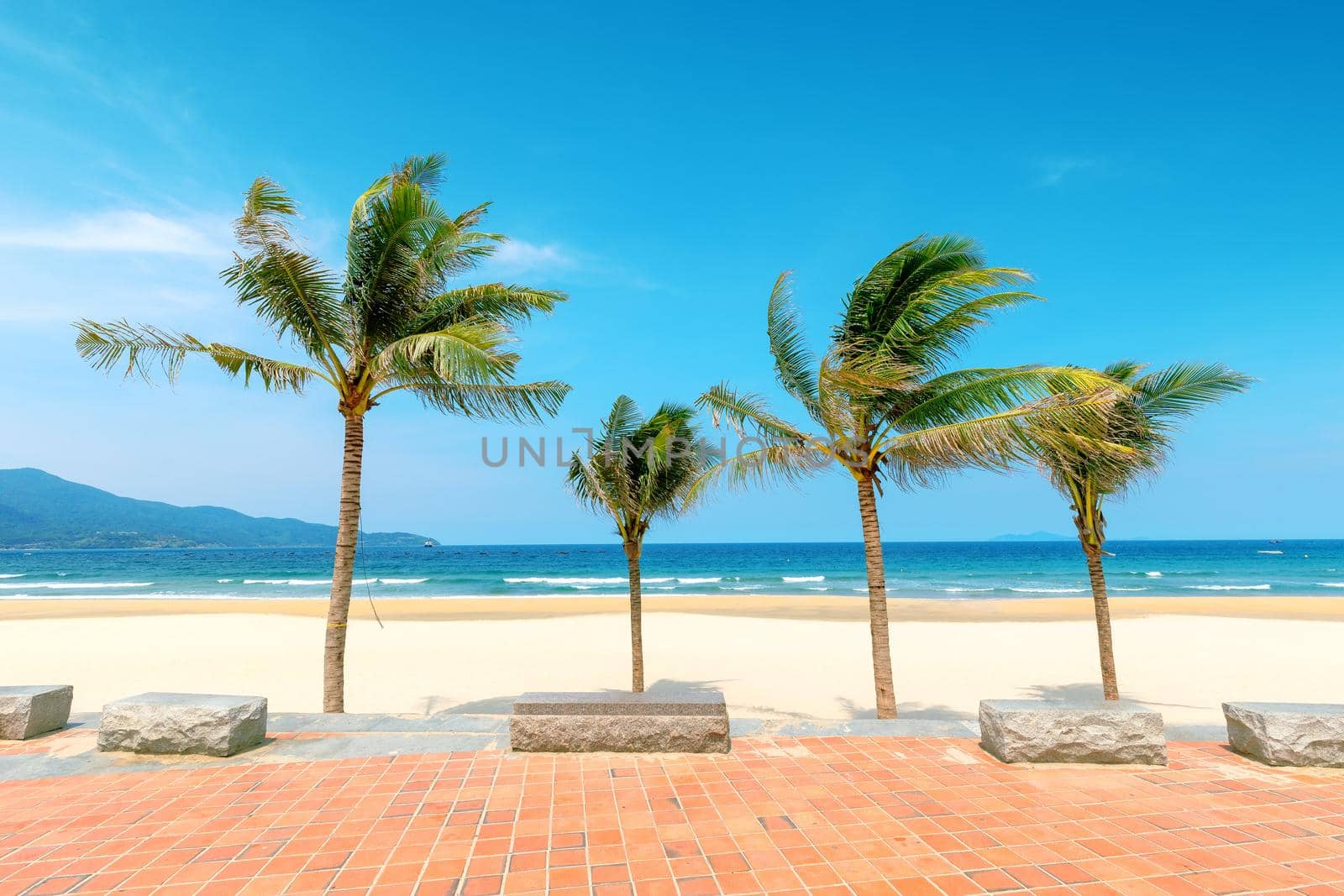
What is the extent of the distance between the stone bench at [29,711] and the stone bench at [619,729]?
4623 millimetres

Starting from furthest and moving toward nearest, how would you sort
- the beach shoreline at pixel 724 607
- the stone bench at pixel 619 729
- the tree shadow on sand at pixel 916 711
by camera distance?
the beach shoreline at pixel 724 607, the tree shadow on sand at pixel 916 711, the stone bench at pixel 619 729

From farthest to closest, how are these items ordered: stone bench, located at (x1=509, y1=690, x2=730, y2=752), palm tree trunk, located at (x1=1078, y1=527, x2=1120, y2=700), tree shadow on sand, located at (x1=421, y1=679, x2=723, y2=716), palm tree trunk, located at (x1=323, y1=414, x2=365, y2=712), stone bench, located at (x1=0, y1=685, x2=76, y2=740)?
1. tree shadow on sand, located at (x1=421, y1=679, x2=723, y2=716)
2. palm tree trunk, located at (x1=1078, y1=527, x2=1120, y2=700)
3. palm tree trunk, located at (x1=323, y1=414, x2=365, y2=712)
4. stone bench, located at (x1=0, y1=685, x2=76, y2=740)
5. stone bench, located at (x1=509, y1=690, x2=730, y2=752)

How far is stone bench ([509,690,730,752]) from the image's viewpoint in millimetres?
5527

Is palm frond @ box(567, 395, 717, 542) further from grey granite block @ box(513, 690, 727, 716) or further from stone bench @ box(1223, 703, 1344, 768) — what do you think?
stone bench @ box(1223, 703, 1344, 768)

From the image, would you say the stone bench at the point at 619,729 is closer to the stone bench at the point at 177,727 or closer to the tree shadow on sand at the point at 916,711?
the stone bench at the point at 177,727

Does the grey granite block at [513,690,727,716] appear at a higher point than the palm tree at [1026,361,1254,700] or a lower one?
lower

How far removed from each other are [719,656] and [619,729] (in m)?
11.3

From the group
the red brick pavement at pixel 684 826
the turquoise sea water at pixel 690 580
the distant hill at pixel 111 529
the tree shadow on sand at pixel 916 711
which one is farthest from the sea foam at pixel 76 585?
the distant hill at pixel 111 529

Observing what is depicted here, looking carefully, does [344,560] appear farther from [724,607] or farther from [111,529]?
[111,529]

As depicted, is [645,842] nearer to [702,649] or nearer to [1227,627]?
[702,649]

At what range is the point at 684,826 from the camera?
414 centimetres

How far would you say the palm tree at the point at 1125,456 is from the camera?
352 inches

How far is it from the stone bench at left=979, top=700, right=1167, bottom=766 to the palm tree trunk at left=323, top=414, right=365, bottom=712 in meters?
7.00

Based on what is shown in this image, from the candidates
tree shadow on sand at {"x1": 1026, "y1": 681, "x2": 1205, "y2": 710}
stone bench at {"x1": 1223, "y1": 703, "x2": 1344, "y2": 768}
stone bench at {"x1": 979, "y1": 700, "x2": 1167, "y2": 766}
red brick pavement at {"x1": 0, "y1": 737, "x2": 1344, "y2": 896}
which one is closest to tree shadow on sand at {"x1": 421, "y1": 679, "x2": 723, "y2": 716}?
red brick pavement at {"x1": 0, "y1": 737, "x2": 1344, "y2": 896}
